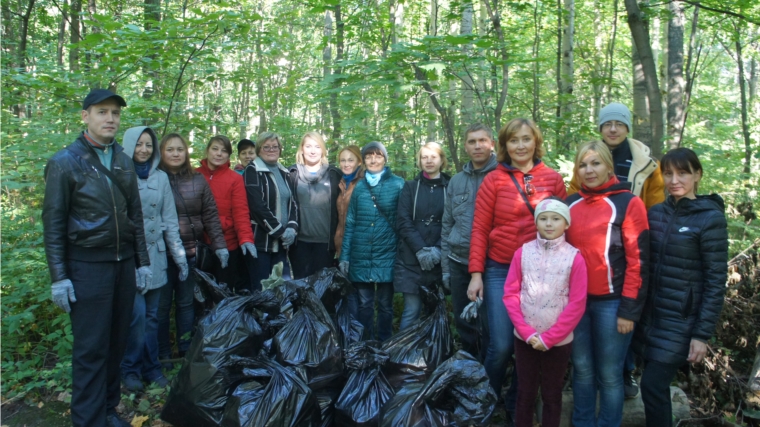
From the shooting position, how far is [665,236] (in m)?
2.66

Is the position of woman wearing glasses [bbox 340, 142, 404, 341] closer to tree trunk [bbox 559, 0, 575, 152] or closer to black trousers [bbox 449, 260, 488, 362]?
black trousers [bbox 449, 260, 488, 362]

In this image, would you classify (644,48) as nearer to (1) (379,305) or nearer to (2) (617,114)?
(2) (617,114)

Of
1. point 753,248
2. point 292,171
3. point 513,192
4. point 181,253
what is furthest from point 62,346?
point 753,248

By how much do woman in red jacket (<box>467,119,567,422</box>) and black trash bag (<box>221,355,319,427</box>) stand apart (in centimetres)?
125

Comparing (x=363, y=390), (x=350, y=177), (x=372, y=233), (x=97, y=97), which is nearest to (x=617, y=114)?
(x=372, y=233)

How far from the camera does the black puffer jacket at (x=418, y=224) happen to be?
388 centimetres

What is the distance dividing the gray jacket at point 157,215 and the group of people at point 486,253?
0.01 meters

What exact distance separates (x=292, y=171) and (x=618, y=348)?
3180 mm

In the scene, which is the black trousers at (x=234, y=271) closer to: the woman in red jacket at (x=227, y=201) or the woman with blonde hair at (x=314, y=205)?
the woman in red jacket at (x=227, y=201)

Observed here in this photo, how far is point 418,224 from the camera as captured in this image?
3916mm

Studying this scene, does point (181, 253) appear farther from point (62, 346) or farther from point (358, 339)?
point (358, 339)

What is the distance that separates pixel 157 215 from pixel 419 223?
213cm

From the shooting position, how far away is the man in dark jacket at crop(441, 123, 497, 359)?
3477 millimetres

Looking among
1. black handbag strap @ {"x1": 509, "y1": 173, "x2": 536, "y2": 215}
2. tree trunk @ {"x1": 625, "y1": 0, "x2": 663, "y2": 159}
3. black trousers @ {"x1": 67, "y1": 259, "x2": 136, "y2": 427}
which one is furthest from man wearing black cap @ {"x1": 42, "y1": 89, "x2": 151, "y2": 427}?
tree trunk @ {"x1": 625, "y1": 0, "x2": 663, "y2": 159}
